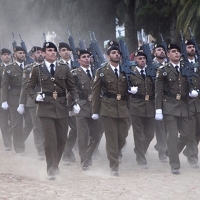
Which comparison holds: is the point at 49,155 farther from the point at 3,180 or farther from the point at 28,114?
the point at 28,114

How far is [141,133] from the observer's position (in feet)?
37.5

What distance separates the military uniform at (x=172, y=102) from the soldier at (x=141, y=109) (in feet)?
2.40

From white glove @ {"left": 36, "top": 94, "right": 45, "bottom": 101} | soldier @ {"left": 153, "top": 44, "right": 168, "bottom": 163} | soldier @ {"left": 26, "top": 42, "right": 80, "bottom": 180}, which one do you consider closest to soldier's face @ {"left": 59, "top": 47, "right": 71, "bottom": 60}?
soldier @ {"left": 153, "top": 44, "right": 168, "bottom": 163}

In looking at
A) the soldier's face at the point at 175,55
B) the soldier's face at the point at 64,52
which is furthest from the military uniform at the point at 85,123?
the soldier's face at the point at 175,55

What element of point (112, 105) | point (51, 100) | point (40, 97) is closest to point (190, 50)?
point (112, 105)

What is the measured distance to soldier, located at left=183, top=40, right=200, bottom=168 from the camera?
428 inches

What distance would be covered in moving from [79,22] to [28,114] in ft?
62.9

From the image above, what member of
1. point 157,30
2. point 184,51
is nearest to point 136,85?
point 184,51

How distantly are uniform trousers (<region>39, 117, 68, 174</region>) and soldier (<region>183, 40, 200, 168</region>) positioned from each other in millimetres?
2102

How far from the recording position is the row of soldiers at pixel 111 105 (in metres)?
10.1

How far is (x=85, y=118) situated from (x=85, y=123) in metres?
0.08

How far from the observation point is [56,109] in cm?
1000

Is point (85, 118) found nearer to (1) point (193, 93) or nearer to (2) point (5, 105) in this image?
(1) point (193, 93)

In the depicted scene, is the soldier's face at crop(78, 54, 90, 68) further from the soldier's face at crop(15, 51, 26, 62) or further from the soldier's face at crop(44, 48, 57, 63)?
the soldier's face at crop(15, 51, 26, 62)
